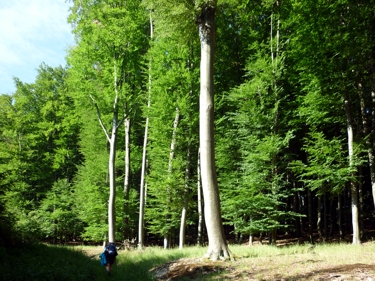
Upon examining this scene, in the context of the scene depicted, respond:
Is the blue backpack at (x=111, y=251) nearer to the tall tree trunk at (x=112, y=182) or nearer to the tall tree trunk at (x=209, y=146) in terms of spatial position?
the tall tree trunk at (x=209, y=146)

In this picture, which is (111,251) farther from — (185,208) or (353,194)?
(353,194)

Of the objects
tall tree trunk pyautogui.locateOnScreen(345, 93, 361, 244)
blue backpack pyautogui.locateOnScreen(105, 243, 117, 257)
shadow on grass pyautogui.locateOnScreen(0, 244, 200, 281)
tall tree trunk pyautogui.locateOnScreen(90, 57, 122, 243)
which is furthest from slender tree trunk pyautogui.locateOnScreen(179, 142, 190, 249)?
tall tree trunk pyautogui.locateOnScreen(345, 93, 361, 244)

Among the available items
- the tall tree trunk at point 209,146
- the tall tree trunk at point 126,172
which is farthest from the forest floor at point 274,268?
the tall tree trunk at point 126,172

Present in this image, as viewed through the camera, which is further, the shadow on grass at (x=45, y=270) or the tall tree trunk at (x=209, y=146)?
the tall tree trunk at (x=209, y=146)

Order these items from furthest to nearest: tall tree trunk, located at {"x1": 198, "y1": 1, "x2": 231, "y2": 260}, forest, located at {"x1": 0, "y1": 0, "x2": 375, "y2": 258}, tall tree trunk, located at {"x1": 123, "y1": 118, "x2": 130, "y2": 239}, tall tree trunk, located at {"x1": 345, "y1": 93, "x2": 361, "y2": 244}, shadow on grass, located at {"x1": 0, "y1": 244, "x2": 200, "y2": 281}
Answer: tall tree trunk, located at {"x1": 123, "y1": 118, "x2": 130, "y2": 239}, tall tree trunk, located at {"x1": 345, "y1": 93, "x2": 361, "y2": 244}, forest, located at {"x1": 0, "y1": 0, "x2": 375, "y2": 258}, tall tree trunk, located at {"x1": 198, "y1": 1, "x2": 231, "y2": 260}, shadow on grass, located at {"x1": 0, "y1": 244, "x2": 200, "y2": 281}

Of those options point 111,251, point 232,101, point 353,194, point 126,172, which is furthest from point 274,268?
point 126,172

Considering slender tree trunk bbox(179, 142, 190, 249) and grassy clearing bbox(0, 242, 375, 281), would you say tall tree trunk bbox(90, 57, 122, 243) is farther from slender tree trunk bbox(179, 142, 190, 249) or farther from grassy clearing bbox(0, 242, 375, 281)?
grassy clearing bbox(0, 242, 375, 281)

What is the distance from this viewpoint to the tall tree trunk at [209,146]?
776 centimetres

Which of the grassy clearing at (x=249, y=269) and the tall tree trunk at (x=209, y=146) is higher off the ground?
the tall tree trunk at (x=209, y=146)

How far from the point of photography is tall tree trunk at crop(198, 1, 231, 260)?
25.5 feet

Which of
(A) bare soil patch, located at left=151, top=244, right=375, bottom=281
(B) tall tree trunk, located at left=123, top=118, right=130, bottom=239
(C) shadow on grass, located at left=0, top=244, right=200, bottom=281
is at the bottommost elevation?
(C) shadow on grass, located at left=0, top=244, right=200, bottom=281

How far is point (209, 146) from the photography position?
821 cm

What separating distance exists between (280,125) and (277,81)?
7.77 ft

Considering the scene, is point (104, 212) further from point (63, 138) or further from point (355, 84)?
point (355, 84)
